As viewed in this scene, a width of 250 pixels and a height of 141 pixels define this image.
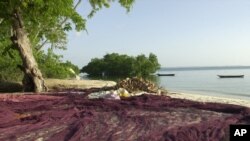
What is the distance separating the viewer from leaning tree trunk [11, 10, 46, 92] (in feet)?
65.0

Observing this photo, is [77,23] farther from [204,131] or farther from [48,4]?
[204,131]

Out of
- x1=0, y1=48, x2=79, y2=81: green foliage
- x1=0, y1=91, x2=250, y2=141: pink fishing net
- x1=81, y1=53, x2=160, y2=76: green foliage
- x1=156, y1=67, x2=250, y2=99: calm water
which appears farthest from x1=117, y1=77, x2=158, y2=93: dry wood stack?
x1=81, y1=53, x2=160, y2=76: green foliage

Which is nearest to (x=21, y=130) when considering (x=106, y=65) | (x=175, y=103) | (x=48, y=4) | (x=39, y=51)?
(x=175, y=103)

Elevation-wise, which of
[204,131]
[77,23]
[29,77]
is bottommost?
[204,131]

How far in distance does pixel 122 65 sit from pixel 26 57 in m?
72.4

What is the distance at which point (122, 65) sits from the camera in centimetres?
9238

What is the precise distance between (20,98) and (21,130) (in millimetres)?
6113


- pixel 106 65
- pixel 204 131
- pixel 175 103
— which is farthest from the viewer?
pixel 106 65

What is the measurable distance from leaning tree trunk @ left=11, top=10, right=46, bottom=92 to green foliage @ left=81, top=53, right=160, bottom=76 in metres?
59.5

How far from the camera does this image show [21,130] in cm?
940

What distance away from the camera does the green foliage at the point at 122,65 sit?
85.1 meters

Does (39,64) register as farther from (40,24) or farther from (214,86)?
(214,86)

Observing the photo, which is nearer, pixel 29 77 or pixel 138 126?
pixel 138 126

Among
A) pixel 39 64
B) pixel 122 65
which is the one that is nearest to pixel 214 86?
pixel 39 64
